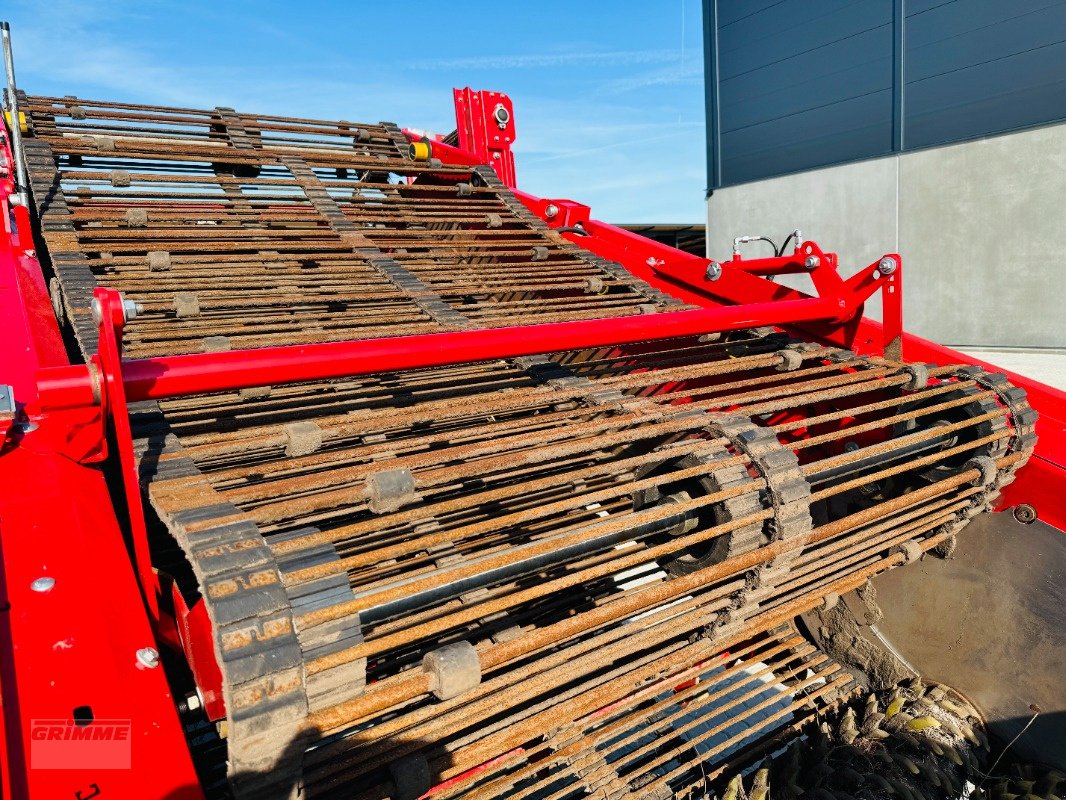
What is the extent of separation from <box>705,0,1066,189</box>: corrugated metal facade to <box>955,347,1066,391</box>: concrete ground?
9.89ft

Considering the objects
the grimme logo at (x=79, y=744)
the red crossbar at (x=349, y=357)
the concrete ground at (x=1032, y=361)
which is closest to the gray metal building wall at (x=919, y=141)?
the concrete ground at (x=1032, y=361)

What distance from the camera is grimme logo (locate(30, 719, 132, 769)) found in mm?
1338

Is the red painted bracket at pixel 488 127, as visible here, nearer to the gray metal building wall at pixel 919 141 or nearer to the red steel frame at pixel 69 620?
the red steel frame at pixel 69 620

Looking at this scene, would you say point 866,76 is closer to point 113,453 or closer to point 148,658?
point 113,453

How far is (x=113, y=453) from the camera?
2340mm

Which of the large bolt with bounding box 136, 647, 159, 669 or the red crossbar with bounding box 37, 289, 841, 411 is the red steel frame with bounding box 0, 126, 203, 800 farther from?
the red crossbar with bounding box 37, 289, 841, 411

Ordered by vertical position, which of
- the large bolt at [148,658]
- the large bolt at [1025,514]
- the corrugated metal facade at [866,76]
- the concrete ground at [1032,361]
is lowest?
the concrete ground at [1032,361]

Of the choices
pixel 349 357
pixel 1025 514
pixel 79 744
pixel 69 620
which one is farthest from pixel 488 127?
pixel 79 744

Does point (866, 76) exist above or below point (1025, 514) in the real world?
above

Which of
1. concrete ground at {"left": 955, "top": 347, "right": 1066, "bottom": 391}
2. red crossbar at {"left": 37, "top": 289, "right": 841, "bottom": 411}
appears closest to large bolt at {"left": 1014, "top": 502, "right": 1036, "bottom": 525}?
red crossbar at {"left": 37, "top": 289, "right": 841, "bottom": 411}

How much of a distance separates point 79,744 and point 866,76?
1266 centimetres

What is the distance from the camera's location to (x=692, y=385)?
377 cm

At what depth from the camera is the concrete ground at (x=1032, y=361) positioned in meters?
8.23

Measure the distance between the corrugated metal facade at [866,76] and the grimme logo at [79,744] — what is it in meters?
11.7
